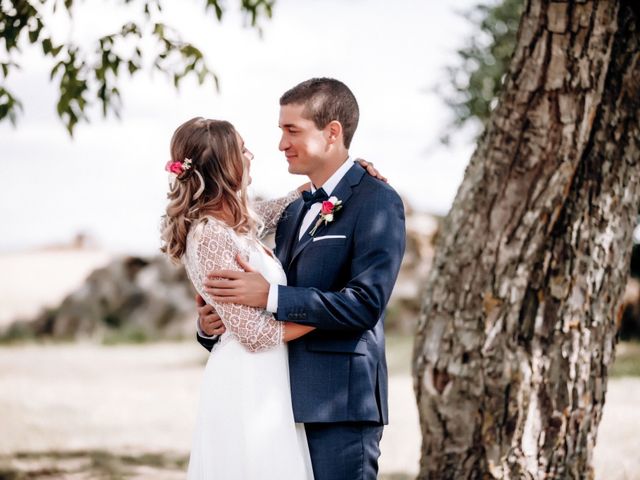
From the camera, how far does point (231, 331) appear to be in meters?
3.46

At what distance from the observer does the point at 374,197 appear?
11.9 feet

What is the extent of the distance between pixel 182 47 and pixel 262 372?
288 centimetres

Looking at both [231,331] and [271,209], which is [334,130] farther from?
[231,331]

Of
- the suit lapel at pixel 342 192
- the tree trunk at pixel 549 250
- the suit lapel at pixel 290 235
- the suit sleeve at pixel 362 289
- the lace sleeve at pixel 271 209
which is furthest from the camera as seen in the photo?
the tree trunk at pixel 549 250

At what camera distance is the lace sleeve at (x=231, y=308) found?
3428 millimetres

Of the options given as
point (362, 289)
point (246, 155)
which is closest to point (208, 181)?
point (246, 155)

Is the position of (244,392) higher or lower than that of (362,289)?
lower

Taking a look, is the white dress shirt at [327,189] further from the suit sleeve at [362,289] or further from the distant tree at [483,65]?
the distant tree at [483,65]

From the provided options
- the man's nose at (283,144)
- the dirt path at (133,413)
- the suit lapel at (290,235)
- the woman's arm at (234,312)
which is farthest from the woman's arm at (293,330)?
the dirt path at (133,413)

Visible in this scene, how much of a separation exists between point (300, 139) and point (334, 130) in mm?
146

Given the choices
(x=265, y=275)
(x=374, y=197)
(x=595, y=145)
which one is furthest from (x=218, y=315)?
(x=595, y=145)

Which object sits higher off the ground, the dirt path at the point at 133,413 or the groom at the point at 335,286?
the groom at the point at 335,286

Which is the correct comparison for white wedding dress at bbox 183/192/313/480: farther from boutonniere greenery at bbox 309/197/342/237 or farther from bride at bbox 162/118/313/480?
boutonniere greenery at bbox 309/197/342/237

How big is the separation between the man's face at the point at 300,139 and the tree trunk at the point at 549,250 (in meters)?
1.60
